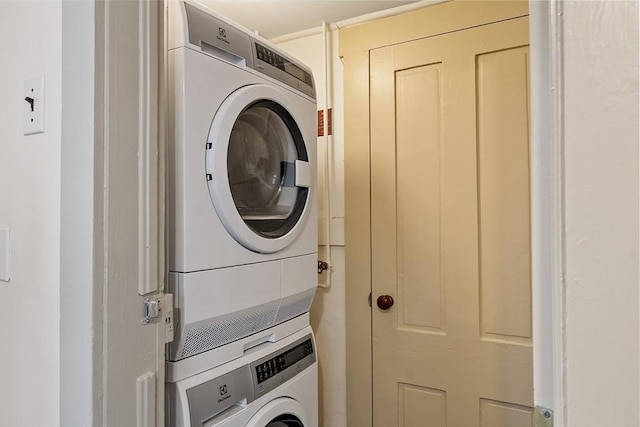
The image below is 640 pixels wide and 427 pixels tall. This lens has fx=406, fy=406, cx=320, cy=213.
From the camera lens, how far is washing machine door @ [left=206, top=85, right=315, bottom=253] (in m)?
1.07

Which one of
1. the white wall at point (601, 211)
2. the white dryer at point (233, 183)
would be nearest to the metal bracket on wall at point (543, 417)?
the white wall at point (601, 211)

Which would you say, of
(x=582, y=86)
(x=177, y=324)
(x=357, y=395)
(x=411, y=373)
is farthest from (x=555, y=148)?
(x=357, y=395)

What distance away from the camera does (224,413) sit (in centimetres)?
109

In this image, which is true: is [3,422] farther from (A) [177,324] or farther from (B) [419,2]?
(B) [419,2]

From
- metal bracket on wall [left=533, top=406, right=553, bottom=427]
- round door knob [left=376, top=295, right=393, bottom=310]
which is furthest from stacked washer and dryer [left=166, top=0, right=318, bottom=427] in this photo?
metal bracket on wall [left=533, top=406, right=553, bottom=427]

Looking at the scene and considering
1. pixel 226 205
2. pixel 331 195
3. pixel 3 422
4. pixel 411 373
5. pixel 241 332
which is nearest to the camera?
pixel 3 422

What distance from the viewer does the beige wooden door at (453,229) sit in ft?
5.13

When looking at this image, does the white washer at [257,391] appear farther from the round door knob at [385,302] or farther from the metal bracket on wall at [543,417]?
the metal bracket on wall at [543,417]

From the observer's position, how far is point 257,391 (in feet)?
3.90

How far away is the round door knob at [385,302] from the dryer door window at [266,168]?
24.9 inches

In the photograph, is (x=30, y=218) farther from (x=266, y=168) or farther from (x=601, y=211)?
(x=601, y=211)

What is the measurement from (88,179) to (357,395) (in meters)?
1.54

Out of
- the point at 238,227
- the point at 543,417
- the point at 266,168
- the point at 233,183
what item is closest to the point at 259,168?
the point at 266,168

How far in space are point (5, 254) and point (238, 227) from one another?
0.52 metres
